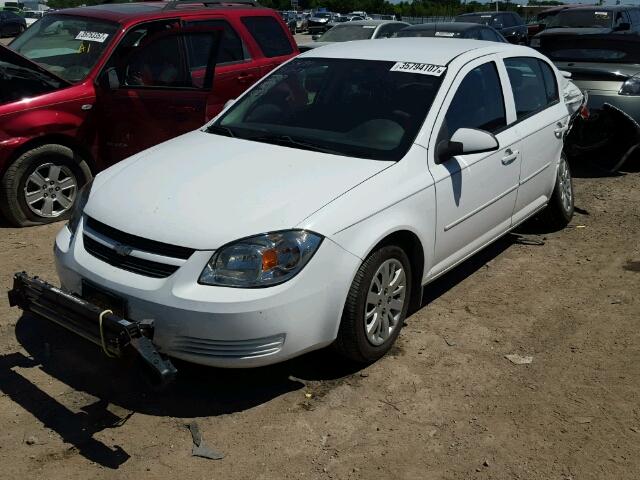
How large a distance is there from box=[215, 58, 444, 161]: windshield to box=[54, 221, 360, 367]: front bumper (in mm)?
960

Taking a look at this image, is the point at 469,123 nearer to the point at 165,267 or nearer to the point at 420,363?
the point at 420,363

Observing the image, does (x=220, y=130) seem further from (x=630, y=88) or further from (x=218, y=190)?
(x=630, y=88)

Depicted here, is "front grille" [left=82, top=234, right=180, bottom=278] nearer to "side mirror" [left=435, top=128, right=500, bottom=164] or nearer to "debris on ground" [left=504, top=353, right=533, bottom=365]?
"side mirror" [left=435, top=128, right=500, bottom=164]

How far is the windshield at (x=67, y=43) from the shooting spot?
21.7 ft

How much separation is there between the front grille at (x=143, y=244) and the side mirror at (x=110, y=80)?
273 cm

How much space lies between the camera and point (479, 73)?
484 centimetres

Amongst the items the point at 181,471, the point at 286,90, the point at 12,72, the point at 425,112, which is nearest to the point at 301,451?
the point at 181,471

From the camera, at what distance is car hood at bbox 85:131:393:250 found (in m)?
3.48

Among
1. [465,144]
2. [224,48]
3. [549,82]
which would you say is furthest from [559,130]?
[224,48]

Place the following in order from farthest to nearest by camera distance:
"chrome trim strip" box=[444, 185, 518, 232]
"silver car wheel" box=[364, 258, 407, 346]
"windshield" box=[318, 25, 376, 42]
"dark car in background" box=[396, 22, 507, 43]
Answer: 1. "windshield" box=[318, 25, 376, 42]
2. "dark car in background" box=[396, 22, 507, 43]
3. "chrome trim strip" box=[444, 185, 518, 232]
4. "silver car wheel" box=[364, 258, 407, 346]

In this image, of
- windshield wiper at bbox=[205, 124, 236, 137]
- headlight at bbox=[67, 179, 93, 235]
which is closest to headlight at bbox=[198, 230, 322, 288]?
headlight at bbox=[67, 179, 93, 235]

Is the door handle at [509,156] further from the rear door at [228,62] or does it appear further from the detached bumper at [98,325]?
the rear door at [228,62]

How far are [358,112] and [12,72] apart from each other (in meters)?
3.36

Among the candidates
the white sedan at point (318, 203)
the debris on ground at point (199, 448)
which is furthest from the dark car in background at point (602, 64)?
the debris on ground at point (199, 448)
